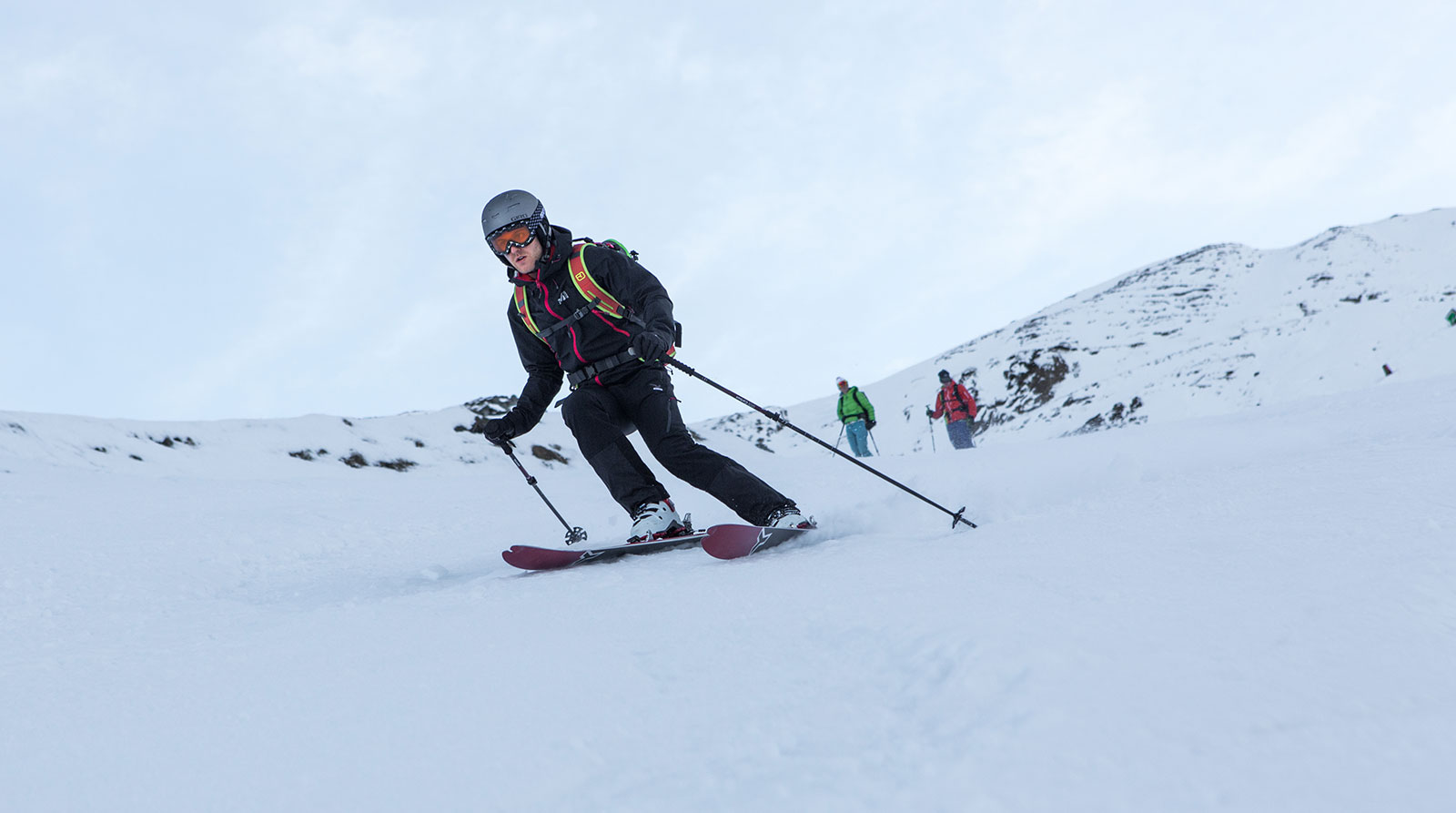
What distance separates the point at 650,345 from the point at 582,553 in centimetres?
113

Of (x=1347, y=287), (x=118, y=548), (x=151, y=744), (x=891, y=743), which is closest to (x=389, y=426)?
(x=118, y=548)

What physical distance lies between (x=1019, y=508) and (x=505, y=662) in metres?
2.87

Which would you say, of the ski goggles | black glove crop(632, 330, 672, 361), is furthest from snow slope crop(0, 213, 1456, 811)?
the ski goggles

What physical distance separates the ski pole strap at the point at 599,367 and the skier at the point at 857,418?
10.7m

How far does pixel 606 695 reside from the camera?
189cm

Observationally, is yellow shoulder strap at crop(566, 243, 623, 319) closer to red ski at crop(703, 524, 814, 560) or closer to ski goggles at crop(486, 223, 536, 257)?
ski goggles at crop(486, 223, 536, 257)

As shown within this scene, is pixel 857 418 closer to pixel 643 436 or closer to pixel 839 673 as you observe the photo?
pixel 643 436

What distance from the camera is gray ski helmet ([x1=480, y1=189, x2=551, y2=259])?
4398 millimetres

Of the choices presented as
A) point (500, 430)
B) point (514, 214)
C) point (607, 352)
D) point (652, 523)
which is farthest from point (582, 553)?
point (514, 214)

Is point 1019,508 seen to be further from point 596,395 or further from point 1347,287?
point 1347,287

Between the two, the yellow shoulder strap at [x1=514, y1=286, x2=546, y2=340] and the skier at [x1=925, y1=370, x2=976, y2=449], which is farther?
the skier at [x1=925, y1=370, x2=976, y2=449]

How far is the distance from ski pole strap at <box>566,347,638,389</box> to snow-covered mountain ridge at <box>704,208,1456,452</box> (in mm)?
26038

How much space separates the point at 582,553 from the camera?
427 centimetres

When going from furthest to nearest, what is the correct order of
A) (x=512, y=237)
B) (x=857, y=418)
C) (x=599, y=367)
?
1. (x=857, y=418)
2. (x=599, y=367)
3. (x=512, y=237)
